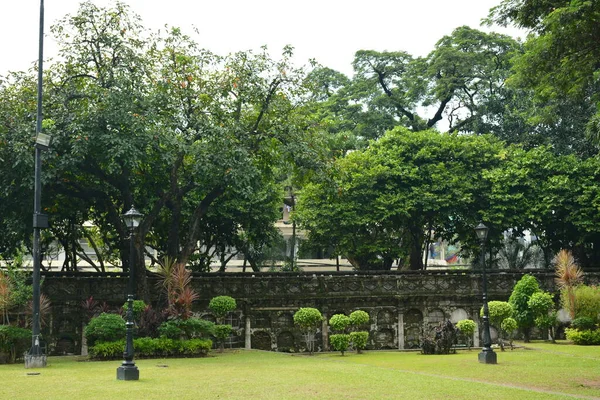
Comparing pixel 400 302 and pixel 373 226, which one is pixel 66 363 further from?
pixel 373 226

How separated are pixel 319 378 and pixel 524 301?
1557 centimetres

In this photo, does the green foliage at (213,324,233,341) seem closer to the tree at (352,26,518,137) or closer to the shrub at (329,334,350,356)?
the shrub at (329,334,350,356)

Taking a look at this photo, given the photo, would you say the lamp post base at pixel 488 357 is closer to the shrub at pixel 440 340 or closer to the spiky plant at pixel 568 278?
the shrub at pixel 440 340

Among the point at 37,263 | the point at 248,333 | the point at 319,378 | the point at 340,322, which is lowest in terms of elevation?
the point at 319,378

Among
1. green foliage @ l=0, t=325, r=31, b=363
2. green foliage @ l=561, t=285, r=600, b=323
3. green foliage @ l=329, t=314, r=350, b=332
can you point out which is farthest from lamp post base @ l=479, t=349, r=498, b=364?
green foliage @ l=0, t=325, r=31, b=363

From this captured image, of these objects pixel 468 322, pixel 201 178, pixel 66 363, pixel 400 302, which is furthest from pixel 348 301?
pixel 66 363

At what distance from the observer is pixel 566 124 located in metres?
38.6

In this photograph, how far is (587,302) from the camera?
97.2ft

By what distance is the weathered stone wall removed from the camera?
29016mm

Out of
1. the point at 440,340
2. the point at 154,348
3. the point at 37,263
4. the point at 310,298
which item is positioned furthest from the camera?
the point at 310,298

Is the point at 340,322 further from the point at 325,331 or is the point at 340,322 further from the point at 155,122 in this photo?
the point at 155,122

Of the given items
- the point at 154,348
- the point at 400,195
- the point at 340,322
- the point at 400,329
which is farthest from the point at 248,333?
the point at 400,195

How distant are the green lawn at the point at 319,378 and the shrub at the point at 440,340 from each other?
1440 mm

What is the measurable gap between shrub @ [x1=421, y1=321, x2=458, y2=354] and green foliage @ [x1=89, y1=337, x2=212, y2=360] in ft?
24.4
